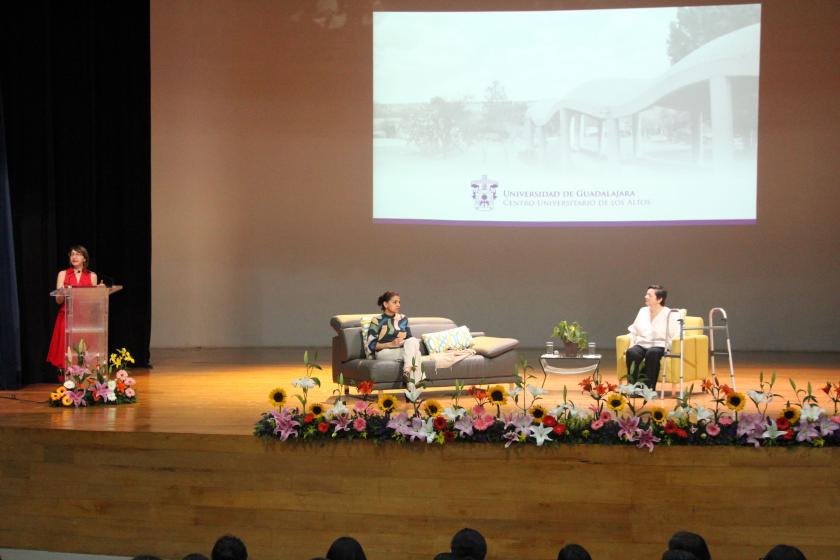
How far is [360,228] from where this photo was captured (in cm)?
1152

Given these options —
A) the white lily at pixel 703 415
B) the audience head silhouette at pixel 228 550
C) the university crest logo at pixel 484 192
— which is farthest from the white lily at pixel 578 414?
the university crest logo at pixel 484 192

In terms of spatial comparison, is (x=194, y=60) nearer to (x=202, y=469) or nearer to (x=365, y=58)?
(x=365, y=58)

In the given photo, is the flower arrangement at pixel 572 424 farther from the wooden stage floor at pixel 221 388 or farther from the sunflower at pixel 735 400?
the wooden stage floor at pixel 221 388

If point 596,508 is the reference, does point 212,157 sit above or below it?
above

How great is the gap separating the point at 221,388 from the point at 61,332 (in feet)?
4.41

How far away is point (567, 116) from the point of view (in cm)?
1087

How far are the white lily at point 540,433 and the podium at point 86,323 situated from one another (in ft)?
11.0

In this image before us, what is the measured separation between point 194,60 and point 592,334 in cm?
531

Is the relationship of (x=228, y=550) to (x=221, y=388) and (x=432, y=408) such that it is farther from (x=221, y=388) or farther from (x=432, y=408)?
(x=221, y=388)

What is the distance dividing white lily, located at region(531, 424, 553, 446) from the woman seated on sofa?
7.32ft

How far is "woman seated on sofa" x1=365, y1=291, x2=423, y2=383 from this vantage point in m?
7.79

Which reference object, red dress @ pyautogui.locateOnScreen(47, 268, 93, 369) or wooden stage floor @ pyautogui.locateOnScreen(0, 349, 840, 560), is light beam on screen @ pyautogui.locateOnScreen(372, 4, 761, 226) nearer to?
red dress @ pyautogui.locateOnScreen(47, 268, 93, 369)

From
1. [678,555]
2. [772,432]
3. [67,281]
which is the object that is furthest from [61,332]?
[678,555]

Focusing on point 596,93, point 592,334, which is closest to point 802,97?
point 596,93
